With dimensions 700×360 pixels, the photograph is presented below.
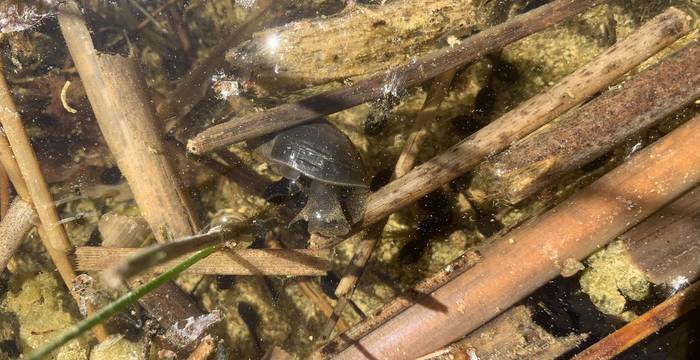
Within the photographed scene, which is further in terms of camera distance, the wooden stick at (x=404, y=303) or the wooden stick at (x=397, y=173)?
the wooden stick at (x=397, y=173)

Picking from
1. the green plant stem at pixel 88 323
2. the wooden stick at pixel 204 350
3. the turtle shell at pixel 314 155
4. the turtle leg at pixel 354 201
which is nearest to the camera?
the green plant stem at pixel 88 323

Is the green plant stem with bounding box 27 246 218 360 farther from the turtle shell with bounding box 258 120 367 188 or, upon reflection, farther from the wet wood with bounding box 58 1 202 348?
the turtle shell with bounding box 258 120 367 188

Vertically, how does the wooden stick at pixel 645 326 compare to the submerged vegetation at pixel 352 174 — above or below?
below

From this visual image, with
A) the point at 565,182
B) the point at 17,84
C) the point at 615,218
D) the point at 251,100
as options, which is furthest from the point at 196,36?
the point at 615,218

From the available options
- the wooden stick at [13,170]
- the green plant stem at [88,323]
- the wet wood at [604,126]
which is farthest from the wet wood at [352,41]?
the green plant stem at [88,323]

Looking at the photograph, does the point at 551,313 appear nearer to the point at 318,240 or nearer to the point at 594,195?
the point at 594,195

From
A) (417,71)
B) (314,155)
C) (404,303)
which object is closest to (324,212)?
(314,155)

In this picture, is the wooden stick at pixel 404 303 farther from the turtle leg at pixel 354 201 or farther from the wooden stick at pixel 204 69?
the wooden stick at pixel 204 69
